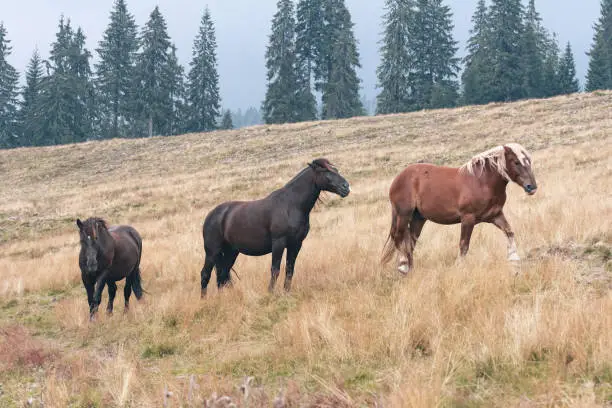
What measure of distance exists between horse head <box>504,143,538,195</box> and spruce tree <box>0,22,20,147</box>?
7819cm

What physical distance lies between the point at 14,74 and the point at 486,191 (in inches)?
3261

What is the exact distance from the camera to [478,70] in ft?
208

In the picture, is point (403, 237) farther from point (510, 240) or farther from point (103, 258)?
point (103, 258)

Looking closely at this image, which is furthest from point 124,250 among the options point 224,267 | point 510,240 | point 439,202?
point 510,240

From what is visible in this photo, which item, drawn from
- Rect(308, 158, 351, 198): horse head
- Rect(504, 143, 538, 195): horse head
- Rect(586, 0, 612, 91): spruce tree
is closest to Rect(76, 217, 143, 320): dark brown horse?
Rect(308, 158, 351, 198): horse head

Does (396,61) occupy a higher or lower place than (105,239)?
higher

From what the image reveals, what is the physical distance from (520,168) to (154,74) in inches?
2580

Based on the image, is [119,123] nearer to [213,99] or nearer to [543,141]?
[213,99]

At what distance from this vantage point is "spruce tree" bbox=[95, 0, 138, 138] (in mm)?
A: 71250

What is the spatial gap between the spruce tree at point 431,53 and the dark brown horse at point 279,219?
59589 millimetres

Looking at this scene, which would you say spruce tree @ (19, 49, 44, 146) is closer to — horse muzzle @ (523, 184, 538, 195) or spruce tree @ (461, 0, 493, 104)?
spruce tree @ (461, 0, 493, 104)

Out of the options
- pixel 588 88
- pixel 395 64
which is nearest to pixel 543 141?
pixel 395 64

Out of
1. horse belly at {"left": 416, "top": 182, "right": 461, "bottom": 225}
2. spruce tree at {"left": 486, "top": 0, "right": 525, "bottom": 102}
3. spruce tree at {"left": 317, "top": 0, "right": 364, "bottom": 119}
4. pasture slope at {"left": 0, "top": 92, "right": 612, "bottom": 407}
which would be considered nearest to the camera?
pasture slope at {"left": 0, "top": 92, "right": 612, "bottom": 407}

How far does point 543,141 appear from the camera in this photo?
26.5 m
